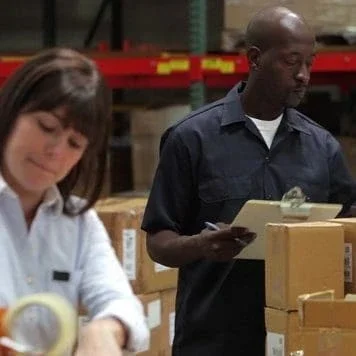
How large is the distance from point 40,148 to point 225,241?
790mm

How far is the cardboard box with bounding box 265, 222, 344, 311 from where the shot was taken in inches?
75.0

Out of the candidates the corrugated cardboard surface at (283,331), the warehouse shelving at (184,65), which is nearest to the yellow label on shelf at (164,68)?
the warehouse shelving at (184,65)

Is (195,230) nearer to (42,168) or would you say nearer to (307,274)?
(307,274)

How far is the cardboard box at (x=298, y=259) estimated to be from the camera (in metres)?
1.91

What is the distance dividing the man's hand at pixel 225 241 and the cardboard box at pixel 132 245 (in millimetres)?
917

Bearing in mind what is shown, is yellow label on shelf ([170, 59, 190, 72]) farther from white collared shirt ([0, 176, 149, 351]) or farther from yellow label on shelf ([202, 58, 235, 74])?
white collared shirt ([0, 176, 149, 351])

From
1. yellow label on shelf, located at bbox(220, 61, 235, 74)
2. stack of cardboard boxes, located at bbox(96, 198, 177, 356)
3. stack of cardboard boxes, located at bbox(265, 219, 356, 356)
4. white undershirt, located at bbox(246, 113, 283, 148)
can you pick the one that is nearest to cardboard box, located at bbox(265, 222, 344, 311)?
stack of cardboard boxes, located at bbox(265, 219, 356, 356)

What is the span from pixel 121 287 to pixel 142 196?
255 cm

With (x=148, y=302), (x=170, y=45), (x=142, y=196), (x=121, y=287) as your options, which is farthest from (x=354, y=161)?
(x=121, y=287)

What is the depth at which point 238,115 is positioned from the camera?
2.08 meters

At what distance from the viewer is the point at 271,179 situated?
206cm

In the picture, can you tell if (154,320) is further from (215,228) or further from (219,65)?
(219,65)

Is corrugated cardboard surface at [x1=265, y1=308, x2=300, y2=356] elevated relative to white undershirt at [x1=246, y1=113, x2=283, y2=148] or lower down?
lower down

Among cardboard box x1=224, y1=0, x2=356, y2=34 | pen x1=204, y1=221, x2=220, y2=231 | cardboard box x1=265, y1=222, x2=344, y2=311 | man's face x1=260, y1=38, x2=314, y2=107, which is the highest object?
cardboard box x1=224, y1=0, x2=356, y2=34
